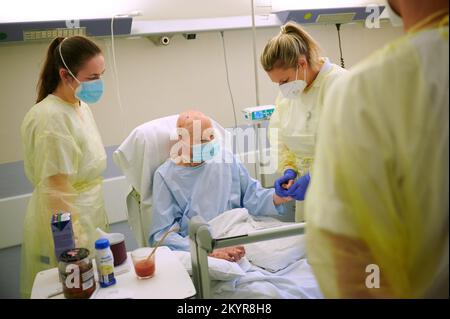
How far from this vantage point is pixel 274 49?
2.04 meters

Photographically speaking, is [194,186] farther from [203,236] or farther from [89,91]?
[203,236]

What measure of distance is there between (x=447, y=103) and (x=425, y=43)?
11 cm

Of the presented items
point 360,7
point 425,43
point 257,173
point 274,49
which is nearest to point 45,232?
point 274,49

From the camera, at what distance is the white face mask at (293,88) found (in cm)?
208

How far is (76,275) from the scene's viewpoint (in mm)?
1393

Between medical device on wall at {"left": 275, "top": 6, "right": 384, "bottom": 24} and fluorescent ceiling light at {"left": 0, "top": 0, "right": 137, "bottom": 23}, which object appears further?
medical device on wall at {"left": 275, "top": 6, "right": 384, "bottom": 24}

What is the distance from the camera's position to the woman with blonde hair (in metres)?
2.04

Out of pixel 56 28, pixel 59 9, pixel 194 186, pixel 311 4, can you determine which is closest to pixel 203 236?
pixel 194 186

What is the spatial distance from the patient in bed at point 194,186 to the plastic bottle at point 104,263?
0.60 metres

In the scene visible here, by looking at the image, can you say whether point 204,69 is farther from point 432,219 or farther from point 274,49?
point 432,219

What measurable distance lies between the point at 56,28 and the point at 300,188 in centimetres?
160

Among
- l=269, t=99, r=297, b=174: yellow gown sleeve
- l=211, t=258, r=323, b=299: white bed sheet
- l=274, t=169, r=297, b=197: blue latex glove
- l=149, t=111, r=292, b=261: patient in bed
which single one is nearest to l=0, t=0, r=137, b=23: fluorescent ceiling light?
l=149, t=111, r=292, b=261: patient in bed

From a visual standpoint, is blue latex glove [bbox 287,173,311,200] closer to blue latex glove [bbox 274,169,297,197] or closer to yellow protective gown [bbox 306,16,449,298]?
Result: blue latex glove [bbox 274,169,297,197]

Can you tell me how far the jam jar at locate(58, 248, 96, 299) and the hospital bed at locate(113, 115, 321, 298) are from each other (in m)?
0.37
